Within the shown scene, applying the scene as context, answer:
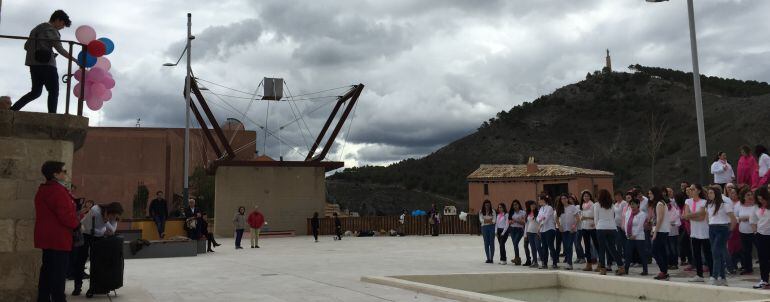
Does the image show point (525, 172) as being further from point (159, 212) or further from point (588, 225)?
point (588, 225)

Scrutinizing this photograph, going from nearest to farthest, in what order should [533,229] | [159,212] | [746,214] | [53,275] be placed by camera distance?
[53,275] → [746,214] → [533,229] → [159,212]

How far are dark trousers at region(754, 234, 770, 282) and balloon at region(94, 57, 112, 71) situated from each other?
10041 millimetres

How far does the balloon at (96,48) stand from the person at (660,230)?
29.9 feet

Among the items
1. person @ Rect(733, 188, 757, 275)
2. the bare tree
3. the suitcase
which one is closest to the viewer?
the suitcase

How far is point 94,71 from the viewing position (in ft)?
27.7

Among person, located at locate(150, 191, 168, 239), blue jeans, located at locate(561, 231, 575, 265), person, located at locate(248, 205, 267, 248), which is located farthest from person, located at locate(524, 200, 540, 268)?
person, located at locate(150, 191, 168, 239)

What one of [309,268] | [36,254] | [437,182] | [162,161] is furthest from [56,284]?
[437,182]

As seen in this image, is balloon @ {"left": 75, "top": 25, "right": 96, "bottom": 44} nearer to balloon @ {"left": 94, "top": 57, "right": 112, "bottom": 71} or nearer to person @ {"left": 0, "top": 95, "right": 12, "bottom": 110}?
balloon @ {"left": 94, "top": 57, "right": 112, "bottom": 71}

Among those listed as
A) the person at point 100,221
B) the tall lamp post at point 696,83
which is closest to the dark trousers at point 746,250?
the tall lamp post at point 696,83

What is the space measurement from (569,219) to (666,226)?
1.97 metres

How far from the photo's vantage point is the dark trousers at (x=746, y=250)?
9234mm

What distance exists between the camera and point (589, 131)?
87750mm

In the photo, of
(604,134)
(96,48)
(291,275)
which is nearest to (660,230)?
(291,275)

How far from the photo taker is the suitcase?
7.59m
